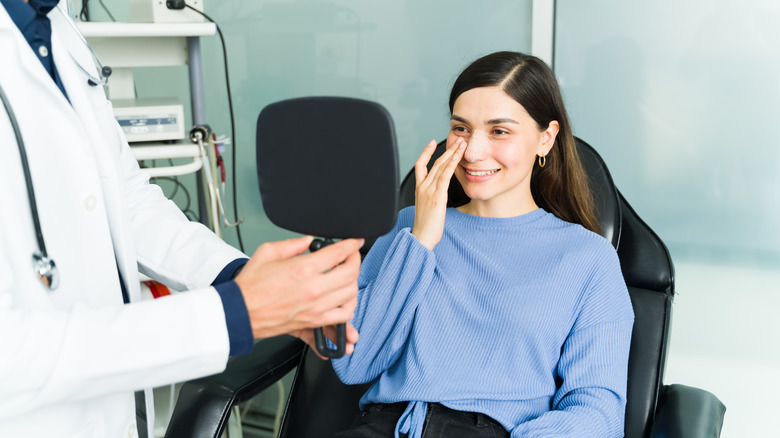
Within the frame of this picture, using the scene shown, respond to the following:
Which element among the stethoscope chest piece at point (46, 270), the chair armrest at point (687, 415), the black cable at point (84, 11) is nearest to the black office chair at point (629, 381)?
the chair armrest at point (687, 415)

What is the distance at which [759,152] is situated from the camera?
164 centimetres

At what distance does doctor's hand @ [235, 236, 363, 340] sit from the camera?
685 millimetres

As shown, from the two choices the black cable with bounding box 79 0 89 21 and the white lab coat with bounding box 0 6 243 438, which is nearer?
the white lab coat with bounding box 0 6 243 438

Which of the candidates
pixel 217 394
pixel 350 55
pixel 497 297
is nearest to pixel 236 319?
pixel 217 394

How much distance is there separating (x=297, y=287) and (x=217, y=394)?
60 centimetres

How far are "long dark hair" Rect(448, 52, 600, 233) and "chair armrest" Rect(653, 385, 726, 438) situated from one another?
14.2 inches

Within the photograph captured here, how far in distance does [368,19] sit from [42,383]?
5.45 feet

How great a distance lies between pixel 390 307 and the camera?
1.28 m

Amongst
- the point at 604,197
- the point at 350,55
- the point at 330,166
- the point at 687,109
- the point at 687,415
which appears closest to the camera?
the point at 330,166

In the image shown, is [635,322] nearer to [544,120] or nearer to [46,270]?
[544,120]

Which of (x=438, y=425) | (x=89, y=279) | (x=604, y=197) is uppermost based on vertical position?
(x=89, y=279)

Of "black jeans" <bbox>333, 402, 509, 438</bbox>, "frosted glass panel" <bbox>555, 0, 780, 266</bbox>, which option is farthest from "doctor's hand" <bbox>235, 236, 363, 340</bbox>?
"frosted glass panel" <bbox>555, 0, 780, 266</bbox>

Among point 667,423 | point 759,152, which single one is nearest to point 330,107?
point 667,423

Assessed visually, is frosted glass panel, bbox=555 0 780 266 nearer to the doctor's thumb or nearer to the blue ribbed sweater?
the blue ribbed sweater
